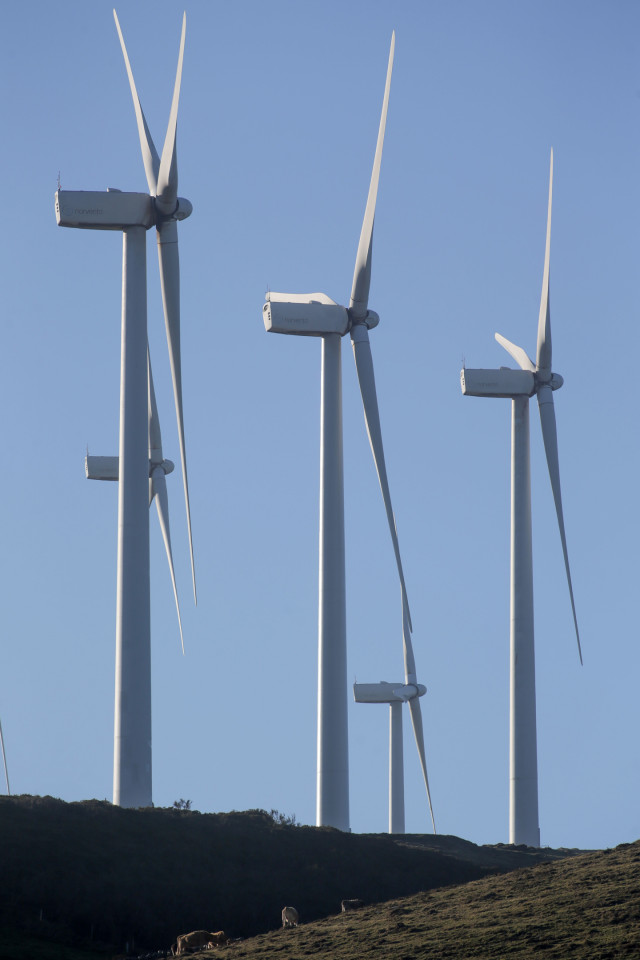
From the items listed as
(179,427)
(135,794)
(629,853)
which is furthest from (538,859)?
(179,427)

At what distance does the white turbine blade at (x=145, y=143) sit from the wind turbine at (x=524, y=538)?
24860 mm

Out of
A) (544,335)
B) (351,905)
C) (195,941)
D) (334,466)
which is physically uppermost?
(544,335)

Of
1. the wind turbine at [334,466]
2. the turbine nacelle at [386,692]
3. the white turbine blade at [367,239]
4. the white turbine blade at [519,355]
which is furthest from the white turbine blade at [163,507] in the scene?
the turbine nacelle at [386,692]

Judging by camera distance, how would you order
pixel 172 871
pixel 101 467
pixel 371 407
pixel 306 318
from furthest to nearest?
pixel 101 467 → pixel 306 318 → pixel 371 407 → pixel 172 871

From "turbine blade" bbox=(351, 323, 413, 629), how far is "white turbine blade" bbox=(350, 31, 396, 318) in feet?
3.87

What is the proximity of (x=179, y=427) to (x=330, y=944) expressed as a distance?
24828 millimetres

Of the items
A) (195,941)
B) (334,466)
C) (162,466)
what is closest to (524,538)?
(334,466)

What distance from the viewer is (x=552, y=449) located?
252ft

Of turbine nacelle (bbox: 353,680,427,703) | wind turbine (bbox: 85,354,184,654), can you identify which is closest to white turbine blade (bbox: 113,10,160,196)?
wind turbine (bbox: 85,354,184,654)

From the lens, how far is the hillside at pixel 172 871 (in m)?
48.6

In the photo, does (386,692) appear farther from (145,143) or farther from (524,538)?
(145,143)

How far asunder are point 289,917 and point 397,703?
55281 millimetres

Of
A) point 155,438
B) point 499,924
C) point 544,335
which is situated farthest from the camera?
point 544,335

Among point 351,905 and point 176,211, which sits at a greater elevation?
point 176,211
